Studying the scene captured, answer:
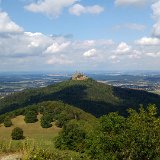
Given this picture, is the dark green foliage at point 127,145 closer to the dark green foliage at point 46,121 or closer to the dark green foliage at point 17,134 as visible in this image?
the dark green foliage at point 17,134

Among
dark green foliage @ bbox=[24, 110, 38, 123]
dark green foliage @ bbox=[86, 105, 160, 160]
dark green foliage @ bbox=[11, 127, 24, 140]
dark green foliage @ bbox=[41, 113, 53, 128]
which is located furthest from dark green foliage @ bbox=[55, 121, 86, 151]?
dark green foliage @ bbox=[24, 110, 38, 123]

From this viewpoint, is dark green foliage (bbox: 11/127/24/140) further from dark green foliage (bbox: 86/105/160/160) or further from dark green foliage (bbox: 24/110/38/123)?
dark green foliage (bbox: 86/105/160/160)

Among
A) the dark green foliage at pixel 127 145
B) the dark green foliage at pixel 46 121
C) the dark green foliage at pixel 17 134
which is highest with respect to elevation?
the dark green foliage at pixel 127 145

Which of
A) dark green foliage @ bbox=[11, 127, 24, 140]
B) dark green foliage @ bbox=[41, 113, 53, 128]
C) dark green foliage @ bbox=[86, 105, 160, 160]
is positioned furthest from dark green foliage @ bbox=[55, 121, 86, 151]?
dark green foliage @ bbox=[86, 105, 160, 160]

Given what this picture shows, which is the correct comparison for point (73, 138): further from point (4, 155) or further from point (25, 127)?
point (4, 155)

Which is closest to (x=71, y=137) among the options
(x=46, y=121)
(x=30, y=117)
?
(x=46, y=121)

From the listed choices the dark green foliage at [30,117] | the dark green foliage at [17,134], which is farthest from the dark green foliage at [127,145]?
the dark green foliage at [30,117]

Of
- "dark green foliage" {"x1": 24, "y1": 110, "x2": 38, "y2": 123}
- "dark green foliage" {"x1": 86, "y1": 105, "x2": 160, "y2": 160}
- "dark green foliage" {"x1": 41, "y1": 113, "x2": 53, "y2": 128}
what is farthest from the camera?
"dark green foliage" {"x1": 24, "y1": 110, "x2": 38, "y2": 123}

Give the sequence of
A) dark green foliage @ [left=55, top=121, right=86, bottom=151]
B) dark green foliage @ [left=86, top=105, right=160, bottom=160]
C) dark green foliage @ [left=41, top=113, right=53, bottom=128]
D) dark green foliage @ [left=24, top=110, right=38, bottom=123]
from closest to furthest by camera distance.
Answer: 1. dark green foliage @ [left=86, top=105, right=160, bottom=160]
2. dark green foliage @ [left=55, top=121, right=86, bottom=151]
3. dark green foliage @ [left=41, top=113, right=53, bottom=128]
4. dark green foliage @ [left=24, top=110, right=38, bottom=123]

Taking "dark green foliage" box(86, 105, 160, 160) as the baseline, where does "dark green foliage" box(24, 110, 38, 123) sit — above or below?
below

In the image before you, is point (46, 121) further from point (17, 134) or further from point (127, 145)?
point (127, 145)

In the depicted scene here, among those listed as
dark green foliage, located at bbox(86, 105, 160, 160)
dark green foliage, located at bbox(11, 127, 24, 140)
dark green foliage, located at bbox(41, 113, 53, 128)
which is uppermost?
dark green foliage, located at bbox(86, 105, 160, 160)

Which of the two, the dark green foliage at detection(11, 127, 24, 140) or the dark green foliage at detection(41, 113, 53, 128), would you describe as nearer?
the dark green foliage at detection(11, 127, 24, 140)

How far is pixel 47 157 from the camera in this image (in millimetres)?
27938
